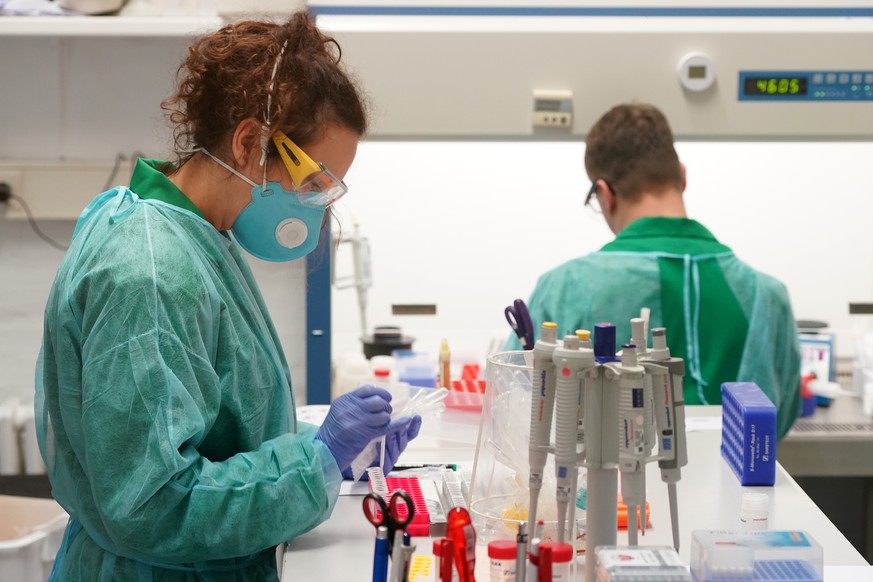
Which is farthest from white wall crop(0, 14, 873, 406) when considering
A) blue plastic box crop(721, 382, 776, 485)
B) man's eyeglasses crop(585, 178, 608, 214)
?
blue plastic box crop(721, 382, 776, 485)

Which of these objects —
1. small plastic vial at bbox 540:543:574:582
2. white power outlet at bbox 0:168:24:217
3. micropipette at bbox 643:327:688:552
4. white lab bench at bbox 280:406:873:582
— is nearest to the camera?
small plastic vial at bbox 540:543:574:582

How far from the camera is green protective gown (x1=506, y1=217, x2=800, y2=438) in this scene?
7.75ft

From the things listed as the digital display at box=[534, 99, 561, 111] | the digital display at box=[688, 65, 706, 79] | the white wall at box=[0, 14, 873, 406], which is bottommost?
the white wall at box=[0, 14, 873, 406]

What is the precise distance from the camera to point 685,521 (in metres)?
1.50

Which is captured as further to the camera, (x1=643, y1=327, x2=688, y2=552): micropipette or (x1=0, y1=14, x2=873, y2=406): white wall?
(x1=0, y1=14, x2=873, y2=406): white wall

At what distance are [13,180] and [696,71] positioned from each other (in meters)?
2.07

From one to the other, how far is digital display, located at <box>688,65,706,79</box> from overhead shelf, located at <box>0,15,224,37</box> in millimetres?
1335

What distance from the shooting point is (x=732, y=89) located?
288 centimetres

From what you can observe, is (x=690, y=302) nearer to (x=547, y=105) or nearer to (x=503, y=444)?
(x=547, y=105)

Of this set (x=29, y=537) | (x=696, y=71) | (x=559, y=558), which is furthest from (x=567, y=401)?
(x=696, y=71)

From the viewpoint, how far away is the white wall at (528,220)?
339cm

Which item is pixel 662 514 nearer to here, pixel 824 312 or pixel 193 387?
pixel 193 387

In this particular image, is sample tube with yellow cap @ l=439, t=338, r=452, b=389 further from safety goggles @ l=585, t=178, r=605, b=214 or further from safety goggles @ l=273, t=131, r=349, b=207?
safety goggles @ l=273, t=131, r=349, b=207

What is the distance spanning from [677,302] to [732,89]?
33.4 inches
